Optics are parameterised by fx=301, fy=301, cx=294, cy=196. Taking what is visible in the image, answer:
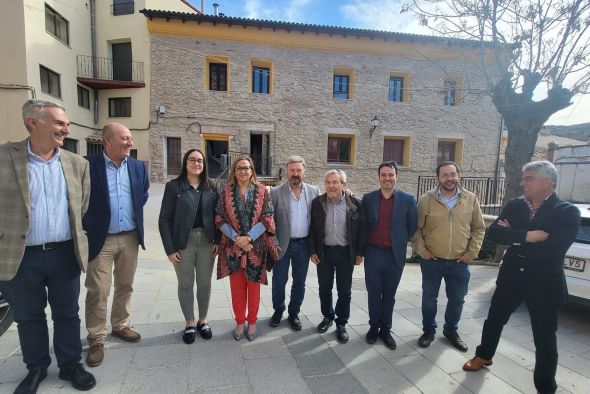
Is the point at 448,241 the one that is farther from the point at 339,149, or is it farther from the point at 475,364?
the point at 339,149

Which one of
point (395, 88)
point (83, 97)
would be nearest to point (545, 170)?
point (395, 88)

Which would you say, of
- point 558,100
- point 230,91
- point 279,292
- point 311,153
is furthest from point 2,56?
point 558,100

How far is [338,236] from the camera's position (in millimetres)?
3043

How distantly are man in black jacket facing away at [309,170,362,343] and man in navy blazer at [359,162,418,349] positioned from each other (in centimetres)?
A: 12

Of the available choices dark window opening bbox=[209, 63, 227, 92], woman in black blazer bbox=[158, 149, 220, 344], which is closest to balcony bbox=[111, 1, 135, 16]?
dark window opening bbox=[209, 63, 227, 92]

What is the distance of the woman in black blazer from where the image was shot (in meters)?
2.81

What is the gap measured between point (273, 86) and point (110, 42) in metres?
8.81

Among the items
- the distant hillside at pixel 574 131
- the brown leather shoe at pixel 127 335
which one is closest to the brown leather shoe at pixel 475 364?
the brown leather shoe at pixel 127 335

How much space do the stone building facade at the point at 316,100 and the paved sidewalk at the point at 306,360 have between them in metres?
11.6

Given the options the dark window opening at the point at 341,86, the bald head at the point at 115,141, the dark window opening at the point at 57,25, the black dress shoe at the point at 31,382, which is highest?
the dark window opening at the point at 57,25

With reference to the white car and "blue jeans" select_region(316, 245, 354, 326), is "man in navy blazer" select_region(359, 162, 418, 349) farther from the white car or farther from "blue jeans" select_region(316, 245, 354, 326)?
the white car

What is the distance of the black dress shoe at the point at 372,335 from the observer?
9.86 ft

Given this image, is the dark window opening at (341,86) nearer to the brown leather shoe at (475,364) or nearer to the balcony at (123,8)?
the balcony at (123,8)

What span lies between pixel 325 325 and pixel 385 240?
113cm
